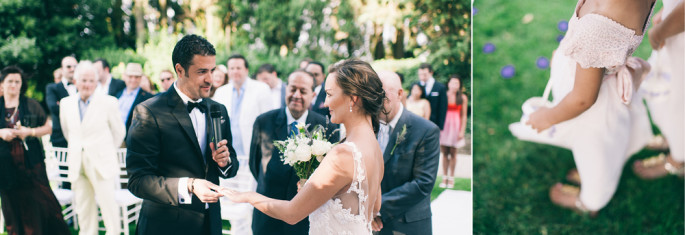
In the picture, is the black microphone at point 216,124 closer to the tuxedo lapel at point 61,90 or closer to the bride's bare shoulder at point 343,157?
the bride's bare shoulder at point 343,157

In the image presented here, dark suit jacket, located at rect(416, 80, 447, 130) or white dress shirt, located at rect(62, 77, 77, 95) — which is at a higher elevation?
white dress shirt, located at rect(62, 77, 77, 95)

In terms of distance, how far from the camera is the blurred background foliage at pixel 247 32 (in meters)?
10.7

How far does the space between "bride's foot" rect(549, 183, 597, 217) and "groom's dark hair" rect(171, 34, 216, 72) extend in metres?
2.59

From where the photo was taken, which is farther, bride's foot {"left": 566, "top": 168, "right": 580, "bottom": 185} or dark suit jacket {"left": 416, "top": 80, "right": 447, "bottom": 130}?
dark suit jacket {"left": 416, "top": 80, "right": 447, "bottom": 130}

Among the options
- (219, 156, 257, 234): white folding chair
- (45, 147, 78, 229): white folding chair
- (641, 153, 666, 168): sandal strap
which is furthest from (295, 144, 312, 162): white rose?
(45, 147, 78, 229): white folding chair

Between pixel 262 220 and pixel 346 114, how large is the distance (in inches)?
61.3

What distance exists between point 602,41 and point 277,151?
221cm

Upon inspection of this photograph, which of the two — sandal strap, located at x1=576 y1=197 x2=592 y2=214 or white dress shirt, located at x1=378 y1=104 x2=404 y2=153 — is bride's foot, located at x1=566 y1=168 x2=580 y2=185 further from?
white dress shirt, located at x1=378 y1=104 x2=404 y2=153

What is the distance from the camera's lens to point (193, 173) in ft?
8.82

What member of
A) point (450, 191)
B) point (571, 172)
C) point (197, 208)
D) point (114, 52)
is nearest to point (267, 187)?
point (197, 208)

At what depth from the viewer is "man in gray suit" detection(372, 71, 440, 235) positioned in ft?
10.1

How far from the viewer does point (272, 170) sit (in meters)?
3.62

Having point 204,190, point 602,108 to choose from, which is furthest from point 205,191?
point 602,108

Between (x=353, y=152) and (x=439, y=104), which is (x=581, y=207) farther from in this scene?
(x=439, y=104)
